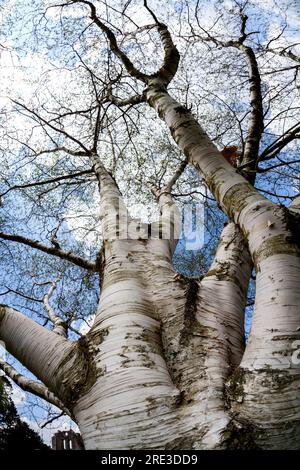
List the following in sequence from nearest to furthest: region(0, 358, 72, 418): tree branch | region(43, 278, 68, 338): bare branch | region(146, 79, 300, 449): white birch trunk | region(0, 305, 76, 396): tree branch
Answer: region(146, 79, 300, 449): white birch trunk
region(0, 305, 76, 396): tree branch
region(0, 358, 72, 418): tree branch
region(43, 278, 68, 338): bare branch

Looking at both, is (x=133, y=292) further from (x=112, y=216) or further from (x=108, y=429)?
(x=112, y=216)

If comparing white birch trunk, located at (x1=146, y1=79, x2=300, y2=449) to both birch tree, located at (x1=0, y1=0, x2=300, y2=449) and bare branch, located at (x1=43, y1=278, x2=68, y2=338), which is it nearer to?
birch tree, located at (x1=0, y1=0, x2=300, y2=449)

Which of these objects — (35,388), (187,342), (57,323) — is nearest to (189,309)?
(187,342)

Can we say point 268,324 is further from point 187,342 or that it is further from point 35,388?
point 35,388

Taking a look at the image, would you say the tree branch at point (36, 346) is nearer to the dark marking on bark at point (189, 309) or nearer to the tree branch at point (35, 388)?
the dark marking on bark at point (189, 309)

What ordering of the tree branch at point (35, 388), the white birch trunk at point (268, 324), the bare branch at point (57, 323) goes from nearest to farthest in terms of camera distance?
1. the white birch trunk at point (268, 324)
2. the tree branch at point (35, 388)
3. the bare branch at point (57, 323)

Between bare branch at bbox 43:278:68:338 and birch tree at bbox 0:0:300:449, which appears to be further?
bare branch at bbox 43:278:68:338

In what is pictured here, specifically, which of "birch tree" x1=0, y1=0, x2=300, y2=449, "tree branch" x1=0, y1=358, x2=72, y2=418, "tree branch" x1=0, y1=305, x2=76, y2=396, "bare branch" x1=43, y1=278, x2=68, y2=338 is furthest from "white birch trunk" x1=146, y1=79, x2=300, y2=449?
"tree branch" x1=0, y1=358, x2=72, y2=418

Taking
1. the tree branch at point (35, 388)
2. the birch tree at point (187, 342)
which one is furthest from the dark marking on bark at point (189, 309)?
the tree branch at point (35, 388)

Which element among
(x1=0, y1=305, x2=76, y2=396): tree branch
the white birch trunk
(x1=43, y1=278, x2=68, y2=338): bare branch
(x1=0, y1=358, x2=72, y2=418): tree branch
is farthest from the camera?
(x1=43, y1=278, x2=68, y2=338): bare branch
